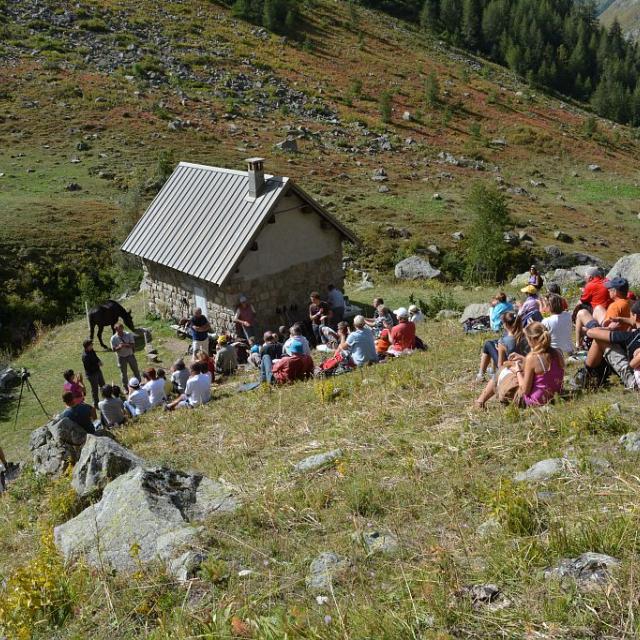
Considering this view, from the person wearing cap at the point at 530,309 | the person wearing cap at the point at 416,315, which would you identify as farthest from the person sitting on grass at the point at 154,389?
the person wearing cap at the point at 530,309

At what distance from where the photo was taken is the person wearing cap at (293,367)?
13.8 metres

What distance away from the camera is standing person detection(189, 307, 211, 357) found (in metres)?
17.8

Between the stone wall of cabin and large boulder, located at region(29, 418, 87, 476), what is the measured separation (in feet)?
27.5

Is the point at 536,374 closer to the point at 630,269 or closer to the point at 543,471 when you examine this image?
the point at 543,471

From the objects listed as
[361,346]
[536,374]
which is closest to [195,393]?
[361,346]

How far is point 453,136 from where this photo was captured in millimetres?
58688

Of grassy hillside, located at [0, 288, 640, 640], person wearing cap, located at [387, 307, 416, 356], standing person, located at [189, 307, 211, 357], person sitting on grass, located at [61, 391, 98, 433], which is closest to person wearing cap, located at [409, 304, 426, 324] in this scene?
person wearing cap, located at [387, 307, 416, 356]

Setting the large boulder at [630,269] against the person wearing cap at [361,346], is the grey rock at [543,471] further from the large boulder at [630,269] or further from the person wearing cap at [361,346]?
the large boulder at [630,269]

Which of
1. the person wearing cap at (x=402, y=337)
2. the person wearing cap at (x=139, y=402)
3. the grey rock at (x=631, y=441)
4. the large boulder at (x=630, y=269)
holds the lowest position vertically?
the person wearing cap at (x=139, y=402)

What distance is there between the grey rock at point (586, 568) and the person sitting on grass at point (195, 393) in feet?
31.7

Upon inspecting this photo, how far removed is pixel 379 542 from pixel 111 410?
357 inches

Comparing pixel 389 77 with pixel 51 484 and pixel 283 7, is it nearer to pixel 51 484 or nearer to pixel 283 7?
pixel 283 7

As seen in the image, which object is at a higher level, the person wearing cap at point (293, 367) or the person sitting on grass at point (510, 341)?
the person sitting on grass at point (510, 341)

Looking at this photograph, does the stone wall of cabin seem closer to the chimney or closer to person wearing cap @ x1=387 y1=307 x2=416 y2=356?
the chimney
